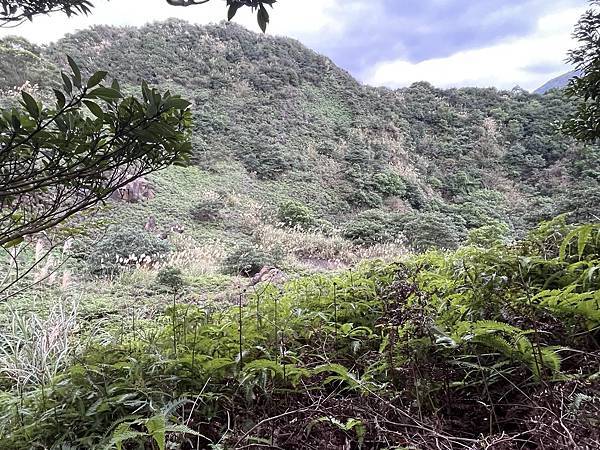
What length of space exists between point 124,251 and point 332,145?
35.5 ft

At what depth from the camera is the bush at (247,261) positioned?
247 inches

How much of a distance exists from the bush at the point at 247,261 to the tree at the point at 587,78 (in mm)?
4467

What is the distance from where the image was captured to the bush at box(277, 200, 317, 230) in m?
10.4

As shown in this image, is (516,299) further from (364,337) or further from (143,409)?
(143,409)

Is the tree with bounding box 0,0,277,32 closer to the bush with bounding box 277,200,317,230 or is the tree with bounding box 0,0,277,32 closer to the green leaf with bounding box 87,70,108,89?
the green leaf with bounding box 87,70,108,89

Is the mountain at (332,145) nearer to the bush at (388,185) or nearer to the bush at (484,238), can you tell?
the bush at (388,185)

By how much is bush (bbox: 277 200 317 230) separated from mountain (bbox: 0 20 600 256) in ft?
0.74

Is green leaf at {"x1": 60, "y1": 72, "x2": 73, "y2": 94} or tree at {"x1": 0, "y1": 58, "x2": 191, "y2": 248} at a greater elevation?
green leaf at {"x1": 60, "y1": 72, "x2": 73, "y2": 94}

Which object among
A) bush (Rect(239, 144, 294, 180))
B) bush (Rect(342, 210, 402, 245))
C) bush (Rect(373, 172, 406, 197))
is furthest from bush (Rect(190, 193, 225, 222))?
Answer: bush (Rect(373, 172, 406, 197))

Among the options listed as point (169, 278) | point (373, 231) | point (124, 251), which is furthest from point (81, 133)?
point (373, 231)

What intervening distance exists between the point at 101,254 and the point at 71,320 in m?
4.31

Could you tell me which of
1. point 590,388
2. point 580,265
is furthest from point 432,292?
point 590,388

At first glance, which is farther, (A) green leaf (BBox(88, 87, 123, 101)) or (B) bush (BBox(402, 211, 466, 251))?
(B) bush (BBox(402, 211, 466, 251))

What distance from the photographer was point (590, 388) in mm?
799
